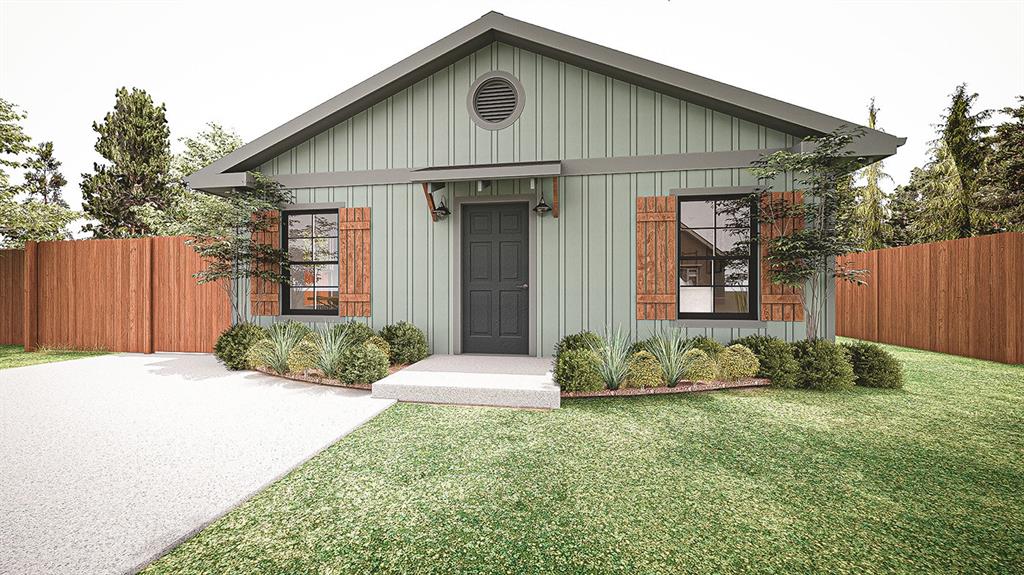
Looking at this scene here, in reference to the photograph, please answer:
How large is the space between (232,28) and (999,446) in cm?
1326

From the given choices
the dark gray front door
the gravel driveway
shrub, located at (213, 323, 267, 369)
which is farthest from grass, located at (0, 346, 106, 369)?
the dark gray front door

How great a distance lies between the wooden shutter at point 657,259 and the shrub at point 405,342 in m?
2.94

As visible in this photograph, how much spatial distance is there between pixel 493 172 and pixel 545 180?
83 centimetres

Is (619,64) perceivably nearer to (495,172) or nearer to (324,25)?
(495,172)

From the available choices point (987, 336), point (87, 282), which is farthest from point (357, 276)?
point (987, 336)

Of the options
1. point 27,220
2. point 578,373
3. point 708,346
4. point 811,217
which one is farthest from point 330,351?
point 27,220

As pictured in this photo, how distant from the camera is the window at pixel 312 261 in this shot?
6.13 m

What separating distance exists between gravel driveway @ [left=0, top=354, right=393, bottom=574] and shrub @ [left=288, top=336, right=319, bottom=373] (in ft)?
0.74

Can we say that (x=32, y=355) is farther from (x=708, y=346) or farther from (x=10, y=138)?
(x=708, y=346)

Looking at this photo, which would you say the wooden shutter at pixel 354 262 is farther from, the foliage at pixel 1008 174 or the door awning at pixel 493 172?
the foliage at pixel 1008 174

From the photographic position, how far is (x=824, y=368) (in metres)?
4.33

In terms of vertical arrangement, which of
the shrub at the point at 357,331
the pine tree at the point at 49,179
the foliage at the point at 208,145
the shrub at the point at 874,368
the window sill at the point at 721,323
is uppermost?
the pine tree at the point at 49,179

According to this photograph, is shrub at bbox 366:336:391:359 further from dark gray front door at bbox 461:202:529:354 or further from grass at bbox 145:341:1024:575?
grass at bbox 145:341:1024:575

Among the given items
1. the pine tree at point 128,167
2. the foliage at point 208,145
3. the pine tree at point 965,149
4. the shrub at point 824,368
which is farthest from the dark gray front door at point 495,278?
the pine tree at point 128,167
